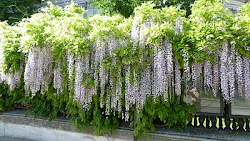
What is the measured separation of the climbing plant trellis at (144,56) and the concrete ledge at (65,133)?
0.41 meters

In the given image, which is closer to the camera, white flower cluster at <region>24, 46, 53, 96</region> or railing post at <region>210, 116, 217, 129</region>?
railing post at <region>210, 116, 217, 129</region>

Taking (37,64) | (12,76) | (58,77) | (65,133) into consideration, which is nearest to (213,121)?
(58,77)

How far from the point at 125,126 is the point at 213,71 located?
8.64 feet

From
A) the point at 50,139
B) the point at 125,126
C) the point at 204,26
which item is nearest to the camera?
the point at 204,26

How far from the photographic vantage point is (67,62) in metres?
5.15

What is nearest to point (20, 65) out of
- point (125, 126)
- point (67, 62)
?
point (67, 62)

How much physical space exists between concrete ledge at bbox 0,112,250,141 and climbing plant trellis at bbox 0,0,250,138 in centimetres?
41

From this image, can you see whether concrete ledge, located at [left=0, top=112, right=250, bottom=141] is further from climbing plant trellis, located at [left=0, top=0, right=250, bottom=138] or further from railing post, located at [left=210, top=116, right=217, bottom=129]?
climbing plant trellis, located at [left=0, top=0, right=250, bottom=138]

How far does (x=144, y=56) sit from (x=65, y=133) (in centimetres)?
355

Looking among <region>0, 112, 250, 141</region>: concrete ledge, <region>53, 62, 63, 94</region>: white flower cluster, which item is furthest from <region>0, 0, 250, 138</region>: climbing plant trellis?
<region>0, 112, 250, 141</region>: concrete ledge

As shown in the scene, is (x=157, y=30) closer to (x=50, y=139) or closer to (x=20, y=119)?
(x=50, y=139)

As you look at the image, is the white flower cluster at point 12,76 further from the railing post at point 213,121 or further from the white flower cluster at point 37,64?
the railing post at point 213,121

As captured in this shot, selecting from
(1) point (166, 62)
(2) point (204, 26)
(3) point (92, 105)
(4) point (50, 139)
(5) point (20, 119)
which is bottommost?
(4) point (50, 139)

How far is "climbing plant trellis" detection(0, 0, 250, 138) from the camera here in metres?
4.20
